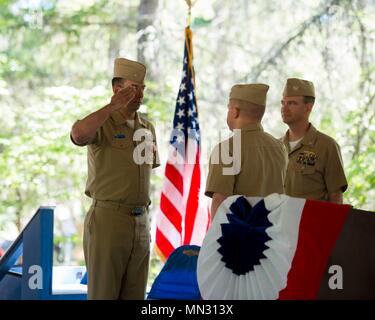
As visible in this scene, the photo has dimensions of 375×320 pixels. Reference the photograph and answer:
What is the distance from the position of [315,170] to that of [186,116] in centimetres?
175

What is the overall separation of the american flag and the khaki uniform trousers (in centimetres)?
213

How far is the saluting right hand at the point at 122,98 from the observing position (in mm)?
3932

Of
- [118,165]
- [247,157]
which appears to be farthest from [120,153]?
[247,157]

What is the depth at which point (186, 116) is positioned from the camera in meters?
6.31

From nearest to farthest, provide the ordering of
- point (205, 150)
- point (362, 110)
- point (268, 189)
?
point (268, 189) → point (362, 110) → point (205, 150)

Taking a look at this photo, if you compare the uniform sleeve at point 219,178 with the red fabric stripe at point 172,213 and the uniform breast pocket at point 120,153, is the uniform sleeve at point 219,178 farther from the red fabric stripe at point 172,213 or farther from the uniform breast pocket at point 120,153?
the red fabric stripe at point 172,213

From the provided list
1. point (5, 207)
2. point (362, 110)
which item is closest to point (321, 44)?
point (362, 110)

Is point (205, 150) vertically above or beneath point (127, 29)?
beneath

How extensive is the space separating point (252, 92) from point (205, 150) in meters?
5.89

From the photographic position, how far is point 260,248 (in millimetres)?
3326

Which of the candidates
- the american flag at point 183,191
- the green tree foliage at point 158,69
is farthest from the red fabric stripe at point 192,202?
the green tree foliage at point 158,69

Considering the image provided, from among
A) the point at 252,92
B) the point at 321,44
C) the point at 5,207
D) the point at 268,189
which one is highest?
the point at 321,44
